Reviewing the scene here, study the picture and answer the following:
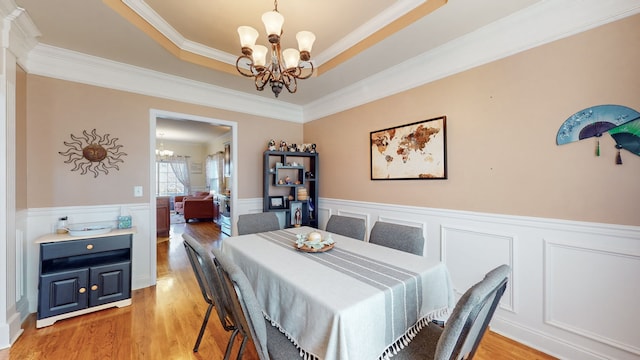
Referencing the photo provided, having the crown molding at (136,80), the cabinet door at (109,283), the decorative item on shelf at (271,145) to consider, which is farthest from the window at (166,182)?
the cabinet door at (109,283)

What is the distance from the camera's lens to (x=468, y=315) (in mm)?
871

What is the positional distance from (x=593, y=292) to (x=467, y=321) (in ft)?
5.02

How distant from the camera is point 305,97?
3865 millimetres

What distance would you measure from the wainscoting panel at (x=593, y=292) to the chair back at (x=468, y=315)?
4.04 ft

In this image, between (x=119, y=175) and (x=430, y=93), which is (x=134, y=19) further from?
(x=430, y=93)

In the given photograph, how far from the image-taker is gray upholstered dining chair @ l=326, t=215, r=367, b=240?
7.73 feet

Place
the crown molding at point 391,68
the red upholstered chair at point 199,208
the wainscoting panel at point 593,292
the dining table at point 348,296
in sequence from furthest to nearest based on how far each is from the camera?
the red upholstered chair at point 199,208, the crown molding at point 391,68, the wainscoting panel at point 593,292, the dining table at point 348,296

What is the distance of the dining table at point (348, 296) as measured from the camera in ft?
3.43

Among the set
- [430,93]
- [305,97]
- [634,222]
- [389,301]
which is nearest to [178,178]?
[305,97]

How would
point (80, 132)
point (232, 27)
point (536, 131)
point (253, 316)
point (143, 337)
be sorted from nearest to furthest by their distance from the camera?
point (253, 316) → point (536, 131) → point (143, 337) → point (232, 27) → point (80, 132)

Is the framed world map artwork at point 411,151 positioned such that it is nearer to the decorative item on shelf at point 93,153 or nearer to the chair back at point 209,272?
the chair back at point 209,272

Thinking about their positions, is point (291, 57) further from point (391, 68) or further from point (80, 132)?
point (80, 132)

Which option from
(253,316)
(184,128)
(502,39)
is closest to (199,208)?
(184,128)

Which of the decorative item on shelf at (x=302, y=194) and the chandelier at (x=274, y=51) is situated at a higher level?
the chandelier at (x=274, y=51)
